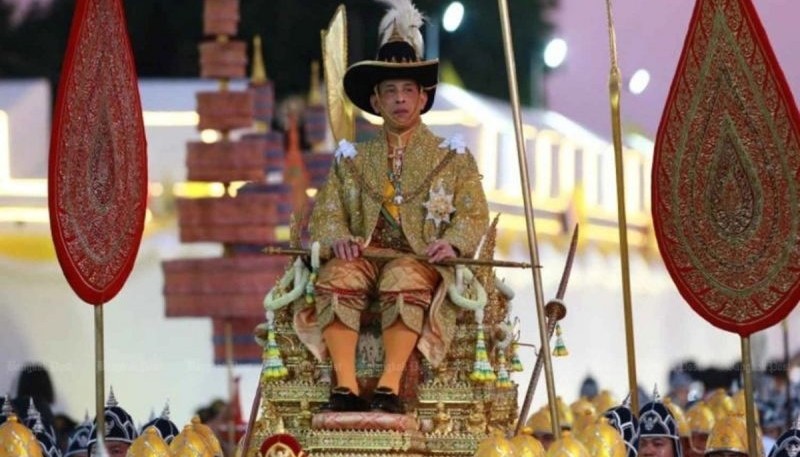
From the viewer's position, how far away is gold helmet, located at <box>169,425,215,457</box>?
47.1 ft

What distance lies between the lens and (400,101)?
14.8m

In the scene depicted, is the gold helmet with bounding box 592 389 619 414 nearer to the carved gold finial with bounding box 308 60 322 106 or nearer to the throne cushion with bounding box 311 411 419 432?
the throne cushion with bounding box 311 411 419 432

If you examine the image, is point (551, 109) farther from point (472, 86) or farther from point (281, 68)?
point (281, 68)

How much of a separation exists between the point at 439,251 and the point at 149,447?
1.52m

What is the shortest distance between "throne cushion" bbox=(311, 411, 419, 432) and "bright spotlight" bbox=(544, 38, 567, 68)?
725cm

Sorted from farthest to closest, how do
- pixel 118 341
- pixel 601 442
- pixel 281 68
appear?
pixel 281 68 < pixel 118 341 < pixel 601 442

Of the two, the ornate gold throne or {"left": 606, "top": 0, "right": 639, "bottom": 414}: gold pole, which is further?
{"left": 606, "top": 0, "right": 639, "bottom": 414}: gold pole

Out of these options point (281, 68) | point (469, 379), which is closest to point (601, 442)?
point (469, 379)

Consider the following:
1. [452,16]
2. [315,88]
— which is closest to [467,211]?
[452,16]

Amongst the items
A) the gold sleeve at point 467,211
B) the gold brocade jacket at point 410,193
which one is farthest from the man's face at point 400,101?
the gold sleeve at point 467,211

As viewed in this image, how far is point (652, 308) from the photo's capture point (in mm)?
21406

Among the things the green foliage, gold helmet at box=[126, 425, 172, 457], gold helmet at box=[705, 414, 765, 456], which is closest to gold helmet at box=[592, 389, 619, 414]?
gold helmet at box=[705, 414, 765, 456]

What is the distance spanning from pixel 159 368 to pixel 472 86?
9.22ft

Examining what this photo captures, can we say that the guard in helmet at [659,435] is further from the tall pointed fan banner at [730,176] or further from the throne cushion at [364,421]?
the throne cushion at [364,421]
